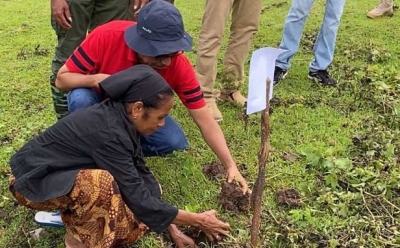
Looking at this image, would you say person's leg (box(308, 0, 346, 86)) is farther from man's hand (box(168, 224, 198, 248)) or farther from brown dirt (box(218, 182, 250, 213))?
man's hand (box(168, 224, 198, 248))

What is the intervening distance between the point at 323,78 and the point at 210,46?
1.21 metres

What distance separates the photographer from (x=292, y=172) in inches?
141

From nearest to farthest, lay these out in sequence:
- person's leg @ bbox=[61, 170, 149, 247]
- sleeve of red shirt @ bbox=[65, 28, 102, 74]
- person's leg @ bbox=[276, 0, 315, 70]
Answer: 1. person's leg @ bbox=[61, 170, 149, 247]
2. sleeve of red shirt @ bbox=[65, 28, 102, 74]
3. person's leg @ bbox=[276, 0, 315, 70]

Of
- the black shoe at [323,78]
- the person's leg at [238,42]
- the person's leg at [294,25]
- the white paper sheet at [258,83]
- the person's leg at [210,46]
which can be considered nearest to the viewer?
the white paper sheet at [258,83]

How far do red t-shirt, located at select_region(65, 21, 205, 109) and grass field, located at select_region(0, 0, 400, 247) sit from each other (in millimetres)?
609

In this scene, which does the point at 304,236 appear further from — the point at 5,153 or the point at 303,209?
the point at 5,153

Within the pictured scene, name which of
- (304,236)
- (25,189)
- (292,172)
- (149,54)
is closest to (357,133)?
(292,172)

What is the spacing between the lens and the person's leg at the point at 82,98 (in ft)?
10.3

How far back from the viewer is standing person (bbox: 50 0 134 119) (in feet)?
11.7

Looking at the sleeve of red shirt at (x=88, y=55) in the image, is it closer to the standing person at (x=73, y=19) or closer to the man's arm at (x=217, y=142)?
the standing person at (x=73, y=19)

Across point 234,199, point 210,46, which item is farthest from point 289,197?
point 210,46

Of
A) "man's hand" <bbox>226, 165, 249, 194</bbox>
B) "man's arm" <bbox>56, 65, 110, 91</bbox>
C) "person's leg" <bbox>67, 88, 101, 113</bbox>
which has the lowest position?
"man's hand" <bbox>226, 165, 249, 194</bbox>

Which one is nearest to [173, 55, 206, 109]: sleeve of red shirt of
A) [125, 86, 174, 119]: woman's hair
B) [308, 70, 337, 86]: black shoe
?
[125, 86, 174, 119]: woman's hair

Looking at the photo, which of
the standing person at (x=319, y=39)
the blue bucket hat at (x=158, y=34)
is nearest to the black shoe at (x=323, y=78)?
the standing person at (x=319, y=39)
